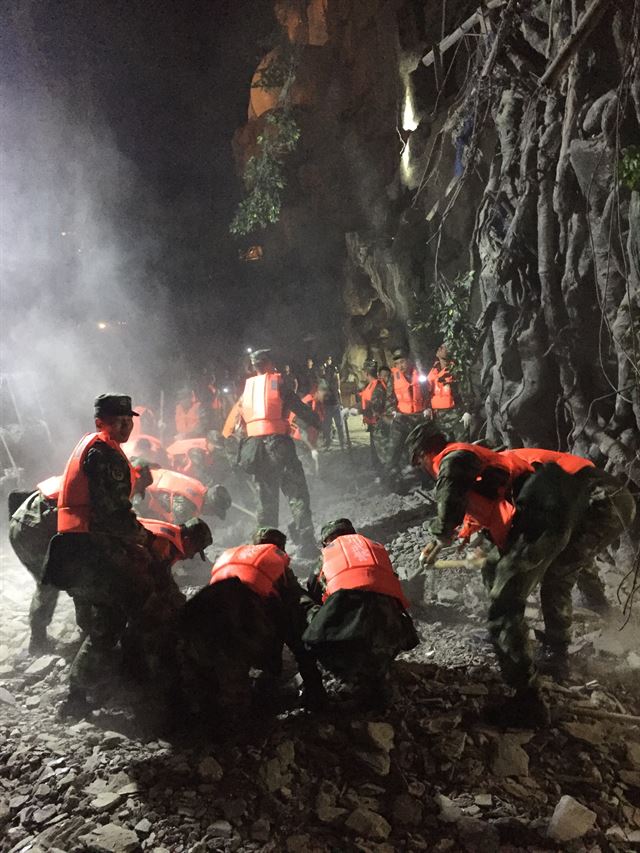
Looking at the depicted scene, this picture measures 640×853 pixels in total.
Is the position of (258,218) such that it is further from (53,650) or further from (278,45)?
(53,650)

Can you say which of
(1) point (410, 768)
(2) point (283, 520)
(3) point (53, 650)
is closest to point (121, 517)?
(3) point (53, 650)

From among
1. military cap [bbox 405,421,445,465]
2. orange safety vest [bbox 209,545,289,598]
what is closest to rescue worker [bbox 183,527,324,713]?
orange safety vest [bbox 209,545,289,598]

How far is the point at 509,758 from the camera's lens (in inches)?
101

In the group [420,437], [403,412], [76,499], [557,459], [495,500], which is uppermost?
[403,412]

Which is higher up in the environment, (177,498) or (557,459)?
(557,459)

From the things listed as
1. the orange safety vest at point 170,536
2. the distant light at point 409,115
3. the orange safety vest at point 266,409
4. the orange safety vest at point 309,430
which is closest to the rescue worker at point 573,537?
the orange safety vest at point 170,536

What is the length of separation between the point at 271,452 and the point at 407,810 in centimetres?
425

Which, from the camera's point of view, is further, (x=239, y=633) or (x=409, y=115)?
(x=409, y=115)

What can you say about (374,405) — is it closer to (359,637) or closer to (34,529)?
(34,529)

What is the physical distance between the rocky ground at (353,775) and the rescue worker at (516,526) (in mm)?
298

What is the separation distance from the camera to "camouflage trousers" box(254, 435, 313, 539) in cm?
616

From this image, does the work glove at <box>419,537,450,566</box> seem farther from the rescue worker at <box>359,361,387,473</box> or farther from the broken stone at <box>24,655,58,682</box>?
the rescue worker at <box>359,361,387,473</box>

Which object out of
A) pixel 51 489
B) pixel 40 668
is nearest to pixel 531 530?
→ pixel 51 489

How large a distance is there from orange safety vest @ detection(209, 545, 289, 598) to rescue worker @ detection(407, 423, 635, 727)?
1044 millimetres
